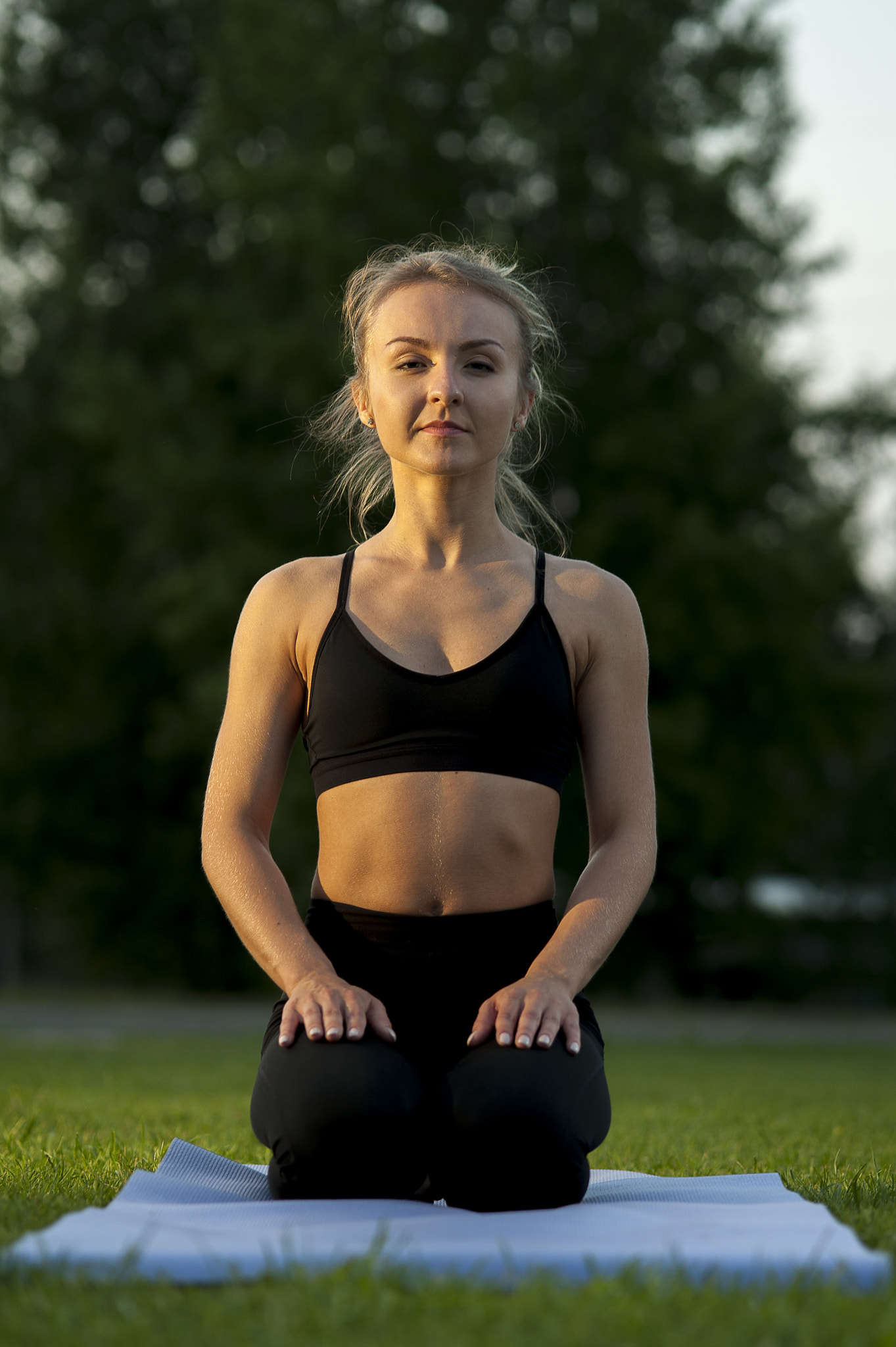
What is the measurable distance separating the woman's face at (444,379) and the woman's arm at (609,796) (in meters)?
0.44

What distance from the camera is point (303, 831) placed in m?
16.2

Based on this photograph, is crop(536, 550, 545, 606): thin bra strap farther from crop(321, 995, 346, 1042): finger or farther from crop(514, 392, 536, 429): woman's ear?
crop(321, 995, 346, 1042): finger

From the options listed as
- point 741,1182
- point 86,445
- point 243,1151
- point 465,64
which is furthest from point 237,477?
point 741,1182

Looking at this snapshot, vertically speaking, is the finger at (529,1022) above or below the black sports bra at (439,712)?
below

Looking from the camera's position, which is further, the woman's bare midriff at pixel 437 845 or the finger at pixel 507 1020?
the woman's bare midriff at pixel 437 845

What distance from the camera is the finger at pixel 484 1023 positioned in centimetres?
272

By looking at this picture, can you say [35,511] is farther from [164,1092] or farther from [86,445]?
[164,1092]

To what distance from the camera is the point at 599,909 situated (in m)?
2.96

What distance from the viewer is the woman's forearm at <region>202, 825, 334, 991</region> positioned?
2.85 metres

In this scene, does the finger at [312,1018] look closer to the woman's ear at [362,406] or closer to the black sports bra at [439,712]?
the black sports bra at [439,712]

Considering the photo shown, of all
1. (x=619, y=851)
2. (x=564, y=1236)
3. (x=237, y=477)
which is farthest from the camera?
(x=237, y=477)

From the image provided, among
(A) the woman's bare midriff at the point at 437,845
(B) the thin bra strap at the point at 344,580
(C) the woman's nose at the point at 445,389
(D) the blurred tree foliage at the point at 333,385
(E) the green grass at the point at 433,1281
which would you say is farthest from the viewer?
(D) the blurred tree foliage at the point at 333,385

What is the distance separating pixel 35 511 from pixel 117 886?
5443 millimetres

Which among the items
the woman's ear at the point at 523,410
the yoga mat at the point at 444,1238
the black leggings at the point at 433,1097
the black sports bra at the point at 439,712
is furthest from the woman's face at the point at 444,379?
the yoga mat at the point at 444,1238
